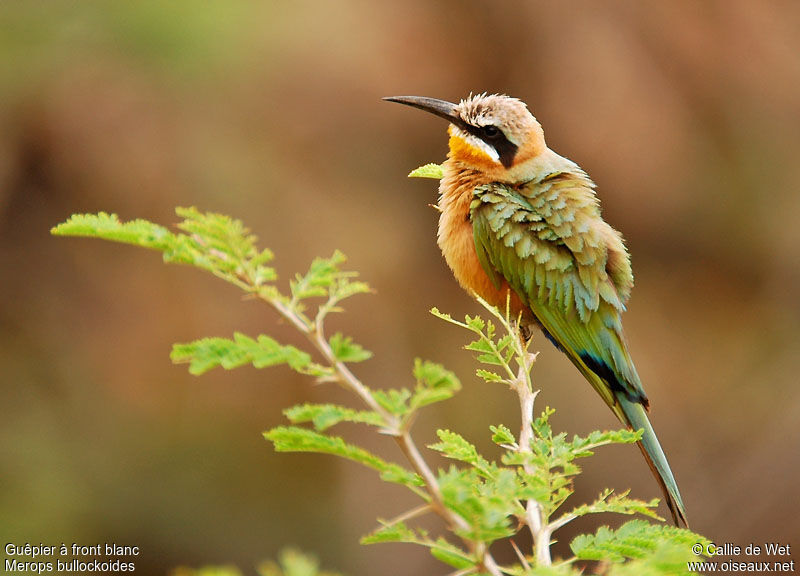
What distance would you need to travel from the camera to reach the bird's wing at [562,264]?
3006mm

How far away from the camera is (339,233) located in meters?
7.36

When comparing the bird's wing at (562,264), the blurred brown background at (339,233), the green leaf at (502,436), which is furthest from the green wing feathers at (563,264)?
the blurred brown background at (339,233)

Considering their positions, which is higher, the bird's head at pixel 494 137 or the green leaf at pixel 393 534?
the bird's head at pixel 494 137

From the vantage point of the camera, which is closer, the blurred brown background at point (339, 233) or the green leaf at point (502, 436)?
the green leaf at point (502, 436)

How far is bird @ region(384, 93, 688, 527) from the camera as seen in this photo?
300 centimetres

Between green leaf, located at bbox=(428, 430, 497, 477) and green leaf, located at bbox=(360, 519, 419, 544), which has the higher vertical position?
green leaf, located at bbox=(428, 430, 497, 477)

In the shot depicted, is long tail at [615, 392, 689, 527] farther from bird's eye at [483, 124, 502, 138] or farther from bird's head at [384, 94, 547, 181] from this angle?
bird's eye at [483, 124, 502, 138]

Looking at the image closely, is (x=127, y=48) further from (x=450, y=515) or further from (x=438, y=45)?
(x=450, y=515)

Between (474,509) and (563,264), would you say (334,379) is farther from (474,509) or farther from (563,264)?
(563,264)

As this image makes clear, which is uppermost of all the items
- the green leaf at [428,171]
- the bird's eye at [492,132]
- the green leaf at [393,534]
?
the bird's eye at [492,132]

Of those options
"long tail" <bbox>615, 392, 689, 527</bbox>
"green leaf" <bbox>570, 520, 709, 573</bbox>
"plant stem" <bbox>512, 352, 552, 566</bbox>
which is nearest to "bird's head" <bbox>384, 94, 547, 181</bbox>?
→ "long tail" <bbox>615, 392, 689, 527</bbox>

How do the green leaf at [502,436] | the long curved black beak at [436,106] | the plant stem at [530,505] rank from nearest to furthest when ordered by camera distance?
the plant stem at [530,505] → the green leaf at [502,436] → the long curved black beak at [436,106]

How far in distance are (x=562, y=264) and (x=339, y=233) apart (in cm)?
448

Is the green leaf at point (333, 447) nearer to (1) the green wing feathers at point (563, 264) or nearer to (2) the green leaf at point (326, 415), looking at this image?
(2) the green leaf at point (326, 415)
